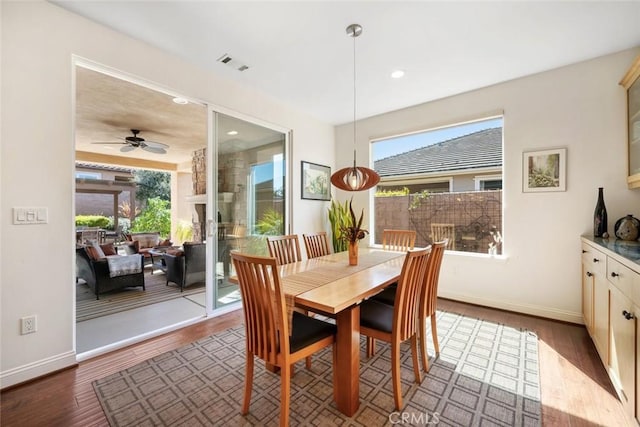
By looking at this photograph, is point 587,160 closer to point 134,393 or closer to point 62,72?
point 134,393

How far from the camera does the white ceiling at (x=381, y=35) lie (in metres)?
2.05

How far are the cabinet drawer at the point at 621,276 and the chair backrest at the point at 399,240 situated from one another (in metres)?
1.61

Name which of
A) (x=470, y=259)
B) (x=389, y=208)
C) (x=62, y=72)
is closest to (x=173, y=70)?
(x=62, y=72)

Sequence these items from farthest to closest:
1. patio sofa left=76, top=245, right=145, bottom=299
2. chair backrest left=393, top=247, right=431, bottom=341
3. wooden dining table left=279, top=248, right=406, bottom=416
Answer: patio sofa left=76, top=245, right=145, bottom=299 < chair backrest left=393, top=247, right=431, bottom=341 < wooden dining table left=279, top=248, right=406, bottom=416

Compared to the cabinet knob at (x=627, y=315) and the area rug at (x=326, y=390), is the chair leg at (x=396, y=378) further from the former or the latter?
the cabinet knob at (x=627, y=315)

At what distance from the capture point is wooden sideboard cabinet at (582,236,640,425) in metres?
1.40

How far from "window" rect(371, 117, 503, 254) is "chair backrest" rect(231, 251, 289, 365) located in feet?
10.2

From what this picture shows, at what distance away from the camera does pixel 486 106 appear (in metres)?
3.34

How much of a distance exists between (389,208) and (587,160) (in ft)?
7.68

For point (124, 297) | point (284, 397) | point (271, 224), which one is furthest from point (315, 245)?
point (124, 297)

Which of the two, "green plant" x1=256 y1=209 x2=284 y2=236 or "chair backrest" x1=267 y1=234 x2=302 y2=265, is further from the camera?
"green plant" x1=256 y1=209 x2=284 y2=236

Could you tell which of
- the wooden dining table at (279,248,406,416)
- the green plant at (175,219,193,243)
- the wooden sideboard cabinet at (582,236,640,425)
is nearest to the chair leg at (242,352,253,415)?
the wooden dining table at (279,248,406,416)

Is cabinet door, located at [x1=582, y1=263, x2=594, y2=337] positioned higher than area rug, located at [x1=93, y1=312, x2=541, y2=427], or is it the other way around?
cabinet door, located at [x1=582, y1=263, x2=594, y2=337]

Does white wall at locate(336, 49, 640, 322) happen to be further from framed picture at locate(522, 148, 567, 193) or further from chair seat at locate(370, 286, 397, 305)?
chair seat at locate(370, 286, 397, 305)
